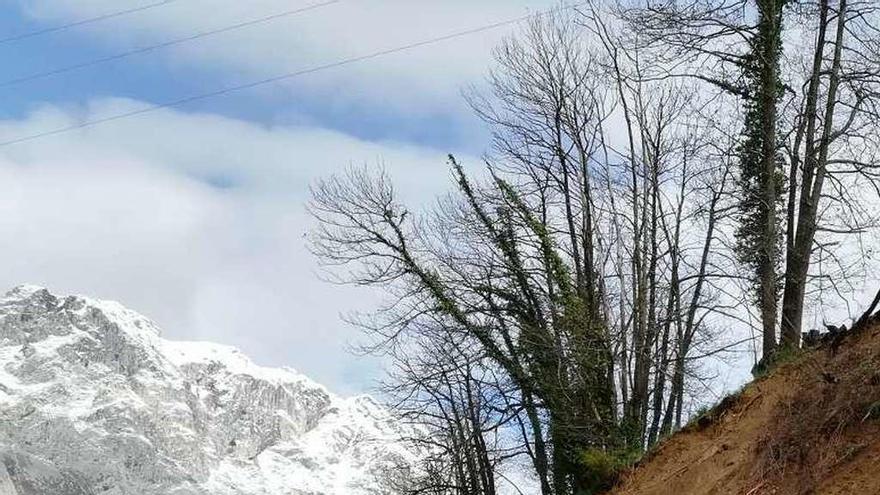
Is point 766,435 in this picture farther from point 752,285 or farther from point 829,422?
point 752,285

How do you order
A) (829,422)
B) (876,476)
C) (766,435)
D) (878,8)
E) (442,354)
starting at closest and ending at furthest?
(876,476) → (829,422) → (766,435) → (878,8) → (442,354)

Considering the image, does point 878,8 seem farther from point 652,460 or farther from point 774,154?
point 652,460

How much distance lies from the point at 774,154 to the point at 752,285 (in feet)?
12.9

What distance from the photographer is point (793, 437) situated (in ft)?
26.3

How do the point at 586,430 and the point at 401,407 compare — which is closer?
the point at 586,430

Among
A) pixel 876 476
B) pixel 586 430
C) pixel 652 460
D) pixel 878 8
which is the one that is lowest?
pixel 876 476

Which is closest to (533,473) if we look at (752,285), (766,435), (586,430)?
(586,430)

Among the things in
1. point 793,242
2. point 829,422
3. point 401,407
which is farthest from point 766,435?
point 401,407

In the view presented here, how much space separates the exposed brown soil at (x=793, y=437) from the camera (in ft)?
24.0

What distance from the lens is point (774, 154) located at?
15227mm

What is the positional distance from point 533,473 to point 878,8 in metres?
12.1

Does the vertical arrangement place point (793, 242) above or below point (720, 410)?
above

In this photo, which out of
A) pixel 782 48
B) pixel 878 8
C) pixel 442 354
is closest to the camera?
pixel 878 8

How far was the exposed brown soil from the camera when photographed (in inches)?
289
